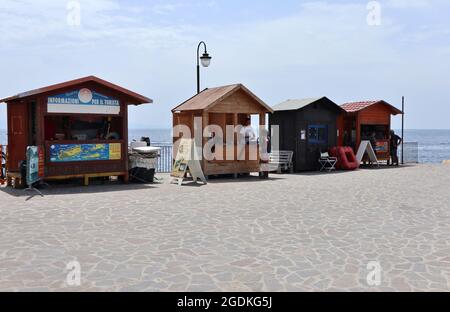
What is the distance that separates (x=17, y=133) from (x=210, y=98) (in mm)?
6579

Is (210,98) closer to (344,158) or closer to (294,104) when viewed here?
(294,104)

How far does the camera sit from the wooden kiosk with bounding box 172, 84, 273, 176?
54.5ft

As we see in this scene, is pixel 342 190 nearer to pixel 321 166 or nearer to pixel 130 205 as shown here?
pixel 130 205

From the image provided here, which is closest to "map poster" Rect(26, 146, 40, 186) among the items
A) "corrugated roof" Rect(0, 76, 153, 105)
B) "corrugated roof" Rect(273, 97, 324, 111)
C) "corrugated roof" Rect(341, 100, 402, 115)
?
"corrugated roof" Rect(0, 76, 153, 105)

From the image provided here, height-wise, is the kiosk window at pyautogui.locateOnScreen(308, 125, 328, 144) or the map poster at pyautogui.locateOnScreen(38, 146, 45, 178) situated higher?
the kiosk window at pyautogui.locateOnScreen(308, 125, 328, 144)

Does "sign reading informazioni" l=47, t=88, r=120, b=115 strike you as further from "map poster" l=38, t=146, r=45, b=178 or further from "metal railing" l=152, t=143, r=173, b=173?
"metal railing" l=152, t=143, r=173, b=173

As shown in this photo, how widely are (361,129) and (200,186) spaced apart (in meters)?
12.7

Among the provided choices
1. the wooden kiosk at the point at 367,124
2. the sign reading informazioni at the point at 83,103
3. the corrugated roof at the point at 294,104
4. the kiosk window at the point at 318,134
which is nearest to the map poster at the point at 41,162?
the sign reading informazioni at the point at 83,103

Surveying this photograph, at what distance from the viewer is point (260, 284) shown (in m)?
5.21

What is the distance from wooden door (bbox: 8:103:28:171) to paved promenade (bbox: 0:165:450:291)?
238 cm

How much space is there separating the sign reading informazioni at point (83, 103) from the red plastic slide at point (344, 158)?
10318 mm

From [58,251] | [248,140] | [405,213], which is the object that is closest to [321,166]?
[248,140]

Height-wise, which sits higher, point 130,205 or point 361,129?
point 361,129

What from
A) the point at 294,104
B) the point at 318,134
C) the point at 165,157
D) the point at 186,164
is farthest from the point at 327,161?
the point at 186,164
